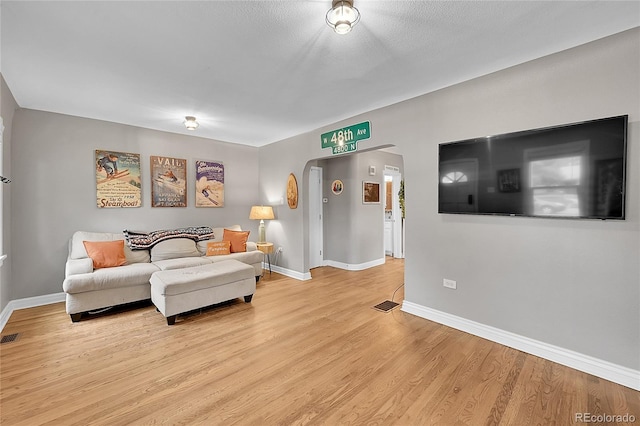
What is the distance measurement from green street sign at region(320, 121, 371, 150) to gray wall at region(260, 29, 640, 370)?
0.28m

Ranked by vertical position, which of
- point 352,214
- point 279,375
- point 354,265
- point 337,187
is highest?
point 337,187

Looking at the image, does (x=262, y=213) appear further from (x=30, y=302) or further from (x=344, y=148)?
(x=30, y=302)

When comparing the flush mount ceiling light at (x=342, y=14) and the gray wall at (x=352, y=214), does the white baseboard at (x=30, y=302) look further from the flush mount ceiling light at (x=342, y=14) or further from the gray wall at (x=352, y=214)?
the flush mount ceiling light at (x=342, y=14)

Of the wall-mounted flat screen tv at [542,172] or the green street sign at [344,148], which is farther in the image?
the green street sign at [344,148]

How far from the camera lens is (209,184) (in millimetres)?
5133

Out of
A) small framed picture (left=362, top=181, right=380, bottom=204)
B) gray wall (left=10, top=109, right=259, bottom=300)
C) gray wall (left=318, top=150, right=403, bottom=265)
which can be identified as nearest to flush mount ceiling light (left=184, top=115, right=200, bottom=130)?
gray wall (left=10, top=109, right=259, bottom=300)

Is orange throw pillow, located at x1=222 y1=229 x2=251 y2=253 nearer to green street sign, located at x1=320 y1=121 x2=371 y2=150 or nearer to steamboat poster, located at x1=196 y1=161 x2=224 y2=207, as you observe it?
steamboat poster, located at x1=196 y1=161 x2=224 y2=207

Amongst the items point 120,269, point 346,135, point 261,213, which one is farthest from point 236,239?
point 346,135

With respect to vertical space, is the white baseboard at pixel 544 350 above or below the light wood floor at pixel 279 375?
above

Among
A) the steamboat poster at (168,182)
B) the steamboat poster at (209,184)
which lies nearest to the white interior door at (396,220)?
the steamboat poster at (209,184)

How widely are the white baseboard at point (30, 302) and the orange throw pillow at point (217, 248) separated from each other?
198cm

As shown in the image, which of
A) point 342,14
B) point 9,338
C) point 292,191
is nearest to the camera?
point 342,14

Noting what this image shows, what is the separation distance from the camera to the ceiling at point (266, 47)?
5.85ft

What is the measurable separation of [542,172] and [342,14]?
81.1 inches
